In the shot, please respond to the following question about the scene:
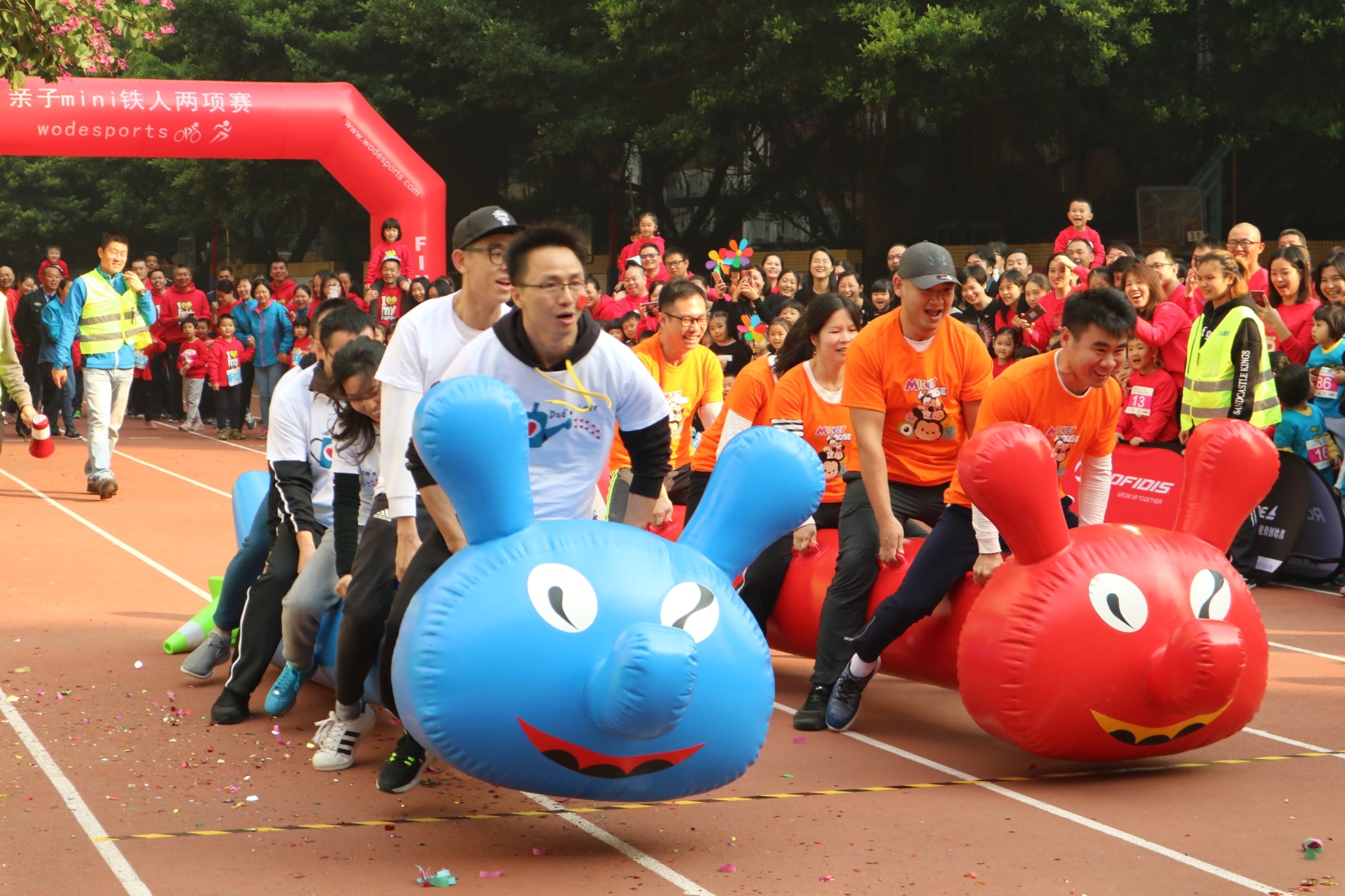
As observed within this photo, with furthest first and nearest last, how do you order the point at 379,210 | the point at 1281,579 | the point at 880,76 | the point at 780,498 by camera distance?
the point at 379,210
the point at 880,76
the point at 1281,579
the point at 780,498

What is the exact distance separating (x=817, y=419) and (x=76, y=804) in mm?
3386

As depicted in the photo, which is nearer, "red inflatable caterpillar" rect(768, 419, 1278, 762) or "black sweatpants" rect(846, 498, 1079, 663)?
"red inflatable caterpillar" rect(768, 419, 1278, 762)

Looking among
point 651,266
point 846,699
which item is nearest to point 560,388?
point 846,699

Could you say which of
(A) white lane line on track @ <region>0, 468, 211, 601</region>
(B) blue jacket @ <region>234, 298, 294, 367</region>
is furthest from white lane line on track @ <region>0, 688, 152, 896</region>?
(B) blue jacket @ <region>234, 298, 294, 367</region>

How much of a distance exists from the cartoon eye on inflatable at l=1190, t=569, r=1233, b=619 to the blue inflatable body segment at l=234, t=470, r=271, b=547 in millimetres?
3955

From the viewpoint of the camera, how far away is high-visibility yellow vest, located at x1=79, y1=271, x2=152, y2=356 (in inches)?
475

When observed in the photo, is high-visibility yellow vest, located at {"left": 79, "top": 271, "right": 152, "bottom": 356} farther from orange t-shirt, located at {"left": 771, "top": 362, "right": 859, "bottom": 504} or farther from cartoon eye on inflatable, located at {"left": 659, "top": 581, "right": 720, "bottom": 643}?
cartoon eye on inflatable, located at {"left": 659, "top": 581, "right": 720, "bottom": 643}

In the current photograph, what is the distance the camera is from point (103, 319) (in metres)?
12.1

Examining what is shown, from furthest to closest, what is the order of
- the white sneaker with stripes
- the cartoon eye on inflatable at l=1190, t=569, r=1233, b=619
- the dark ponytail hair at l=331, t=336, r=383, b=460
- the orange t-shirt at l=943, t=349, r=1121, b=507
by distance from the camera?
the dark ponytail hair at l=331, t=336, r=383, b=460, the orange t-shirt at l=943, t=349, r=1121, b=507, the white sneaker with stripes, the cartoon eye on inflatable at l=1190, t=569, r=1233, b=619

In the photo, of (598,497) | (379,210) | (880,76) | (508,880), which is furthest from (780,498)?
(379,210)

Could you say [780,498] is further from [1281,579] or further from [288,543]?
[1281,579]

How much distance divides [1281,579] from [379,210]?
46.3 feet

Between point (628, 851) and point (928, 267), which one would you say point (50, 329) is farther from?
point (628, 851)

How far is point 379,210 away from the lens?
67.4 ft
